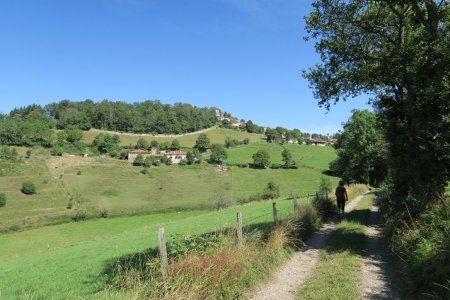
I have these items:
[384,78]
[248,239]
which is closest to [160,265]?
[248,239]

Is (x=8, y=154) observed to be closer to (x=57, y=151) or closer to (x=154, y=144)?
(x=57, y=151)

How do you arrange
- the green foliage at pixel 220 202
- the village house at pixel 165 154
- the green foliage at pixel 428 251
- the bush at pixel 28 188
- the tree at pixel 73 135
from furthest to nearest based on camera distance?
1. the tree at pixel 73 135
2. the village house at pixel 165 154
3. the bush at pixel 28 188
4. the green foliage at pixel 220 202
5. the green foliage at pixel 428 251

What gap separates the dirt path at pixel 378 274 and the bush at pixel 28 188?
105 m

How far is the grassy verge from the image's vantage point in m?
8.11

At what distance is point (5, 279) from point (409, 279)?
20910 millimetres

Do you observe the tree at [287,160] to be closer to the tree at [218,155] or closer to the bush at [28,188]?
the tree at [218,155]

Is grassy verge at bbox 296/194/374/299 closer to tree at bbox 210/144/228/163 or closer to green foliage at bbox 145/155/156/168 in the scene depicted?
green foliage at bbox 145/155/156/168

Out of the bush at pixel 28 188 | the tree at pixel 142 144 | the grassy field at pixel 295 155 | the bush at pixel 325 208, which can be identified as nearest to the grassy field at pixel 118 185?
the grassy field at pixel 295 155

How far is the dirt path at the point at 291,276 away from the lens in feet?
27.8

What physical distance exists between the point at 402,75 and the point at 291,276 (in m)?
7.85

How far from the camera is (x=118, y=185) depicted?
378 feet

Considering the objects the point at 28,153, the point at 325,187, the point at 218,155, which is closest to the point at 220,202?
the point at 325,187

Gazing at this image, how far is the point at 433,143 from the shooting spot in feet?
39.2

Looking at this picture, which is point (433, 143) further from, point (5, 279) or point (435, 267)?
point (5, 279)
